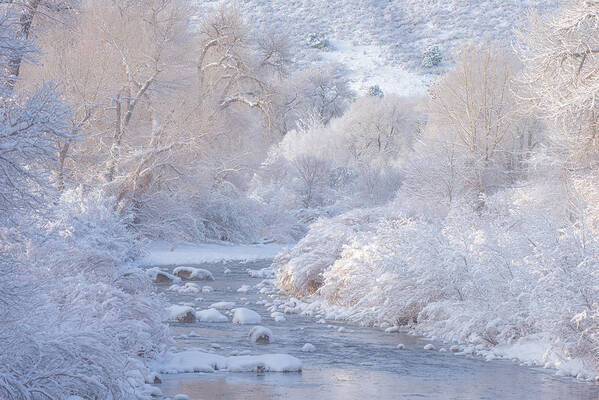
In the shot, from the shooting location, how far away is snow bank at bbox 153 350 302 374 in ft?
28.6

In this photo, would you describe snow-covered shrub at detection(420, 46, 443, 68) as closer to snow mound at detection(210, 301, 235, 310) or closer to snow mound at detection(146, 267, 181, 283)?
snow mound at detection(146, 267, 181, 283)

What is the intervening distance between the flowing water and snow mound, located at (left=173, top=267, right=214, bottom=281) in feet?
21.4

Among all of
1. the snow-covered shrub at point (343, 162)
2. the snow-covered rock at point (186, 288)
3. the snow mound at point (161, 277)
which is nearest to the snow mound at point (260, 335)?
the snow-covered rock at point (186, 288)

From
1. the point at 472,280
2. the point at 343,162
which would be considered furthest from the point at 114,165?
the point at 343,162

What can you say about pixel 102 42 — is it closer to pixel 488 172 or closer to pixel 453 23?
pixel 488 172

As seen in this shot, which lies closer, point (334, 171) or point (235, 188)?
point (235, 188)

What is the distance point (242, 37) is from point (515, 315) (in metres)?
24.0

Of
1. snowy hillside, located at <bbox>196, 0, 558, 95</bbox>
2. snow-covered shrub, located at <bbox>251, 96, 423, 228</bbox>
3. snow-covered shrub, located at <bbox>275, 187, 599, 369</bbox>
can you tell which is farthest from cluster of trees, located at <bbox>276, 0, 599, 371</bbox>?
snowy hillside, located at <bbox>196, 0, 558, 95</bbox>

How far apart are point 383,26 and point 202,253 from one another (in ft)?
218

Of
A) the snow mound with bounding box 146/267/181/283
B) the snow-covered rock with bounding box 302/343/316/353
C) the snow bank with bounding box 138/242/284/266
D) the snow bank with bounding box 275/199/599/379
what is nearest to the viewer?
the snow bank with bounding box 275/199/599/379

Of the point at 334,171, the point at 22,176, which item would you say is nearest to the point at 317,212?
the point at 334,171

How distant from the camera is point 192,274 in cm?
1859

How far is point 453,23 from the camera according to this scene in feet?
265

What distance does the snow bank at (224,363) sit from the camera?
8703 mm
